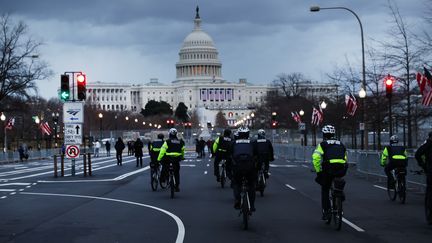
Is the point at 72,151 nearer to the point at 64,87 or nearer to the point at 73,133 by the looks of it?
the point at 73,133

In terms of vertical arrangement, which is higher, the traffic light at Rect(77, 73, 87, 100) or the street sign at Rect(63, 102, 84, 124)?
the traffic light at Rect(77, 73, 87, 100)

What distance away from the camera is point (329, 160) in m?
13.1

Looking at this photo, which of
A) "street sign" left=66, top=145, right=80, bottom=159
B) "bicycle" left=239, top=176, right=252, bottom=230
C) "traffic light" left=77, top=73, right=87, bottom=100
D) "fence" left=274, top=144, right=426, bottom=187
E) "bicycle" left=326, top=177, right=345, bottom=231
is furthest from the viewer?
"street sign" left=66, top=145, right=80, bottom=159

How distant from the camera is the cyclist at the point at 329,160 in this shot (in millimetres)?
13133

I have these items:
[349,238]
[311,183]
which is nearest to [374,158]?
[311,183]

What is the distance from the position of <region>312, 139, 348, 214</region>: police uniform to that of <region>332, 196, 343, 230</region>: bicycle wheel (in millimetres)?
322

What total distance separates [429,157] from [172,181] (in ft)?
26.7

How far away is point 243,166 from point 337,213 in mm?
1860

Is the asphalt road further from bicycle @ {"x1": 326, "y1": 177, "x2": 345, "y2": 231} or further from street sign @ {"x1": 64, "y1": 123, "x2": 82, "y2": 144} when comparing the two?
street sign @ {"x1": 64, "y1": 123, "x2": 82, "y2": 144}

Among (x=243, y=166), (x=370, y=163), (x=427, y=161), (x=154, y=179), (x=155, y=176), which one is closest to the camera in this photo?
(x=243, y=166)

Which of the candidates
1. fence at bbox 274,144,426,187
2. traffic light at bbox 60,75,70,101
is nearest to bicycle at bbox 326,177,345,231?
fence at bbox 274,144,426,187

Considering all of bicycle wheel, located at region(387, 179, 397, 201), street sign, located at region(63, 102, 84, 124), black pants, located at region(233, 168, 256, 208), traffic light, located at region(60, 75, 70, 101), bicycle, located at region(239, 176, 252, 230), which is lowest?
bicycle wheel, located at region(387, 179, 397, 201)

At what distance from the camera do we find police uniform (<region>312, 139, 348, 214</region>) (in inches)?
517

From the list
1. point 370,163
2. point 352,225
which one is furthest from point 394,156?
point 370,163
